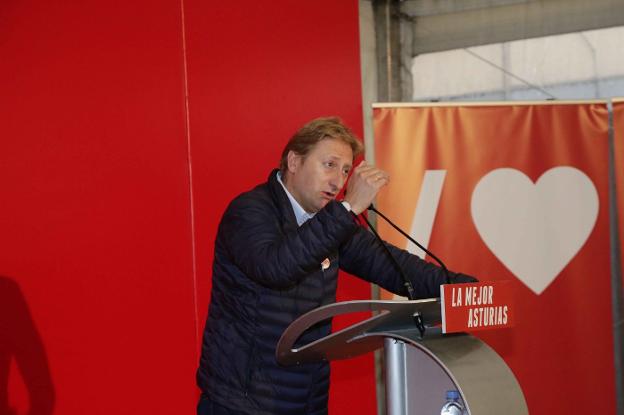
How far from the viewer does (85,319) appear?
3.26 m

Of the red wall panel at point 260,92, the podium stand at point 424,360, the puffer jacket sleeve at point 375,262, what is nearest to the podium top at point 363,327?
the podium stand at point 424,360

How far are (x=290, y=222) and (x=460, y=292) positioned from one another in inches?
25.9

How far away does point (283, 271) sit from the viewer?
192cm

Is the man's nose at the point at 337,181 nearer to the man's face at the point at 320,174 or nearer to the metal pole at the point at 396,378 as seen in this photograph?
the man's face at the point at 320,174

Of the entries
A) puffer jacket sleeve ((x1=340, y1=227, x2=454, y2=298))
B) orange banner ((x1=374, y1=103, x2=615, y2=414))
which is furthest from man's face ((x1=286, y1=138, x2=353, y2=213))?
orange banner ((x1=374, y1=103, x2=615, y2=414))

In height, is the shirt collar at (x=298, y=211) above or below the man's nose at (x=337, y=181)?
below

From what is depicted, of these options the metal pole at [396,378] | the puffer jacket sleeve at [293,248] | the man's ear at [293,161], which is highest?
the man's ear at [293,161]

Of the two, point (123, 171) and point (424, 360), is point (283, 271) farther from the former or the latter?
point (123, 171)

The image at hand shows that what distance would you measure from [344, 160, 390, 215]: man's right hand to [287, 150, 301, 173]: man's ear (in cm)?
36

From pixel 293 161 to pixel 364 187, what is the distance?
16.5 inches

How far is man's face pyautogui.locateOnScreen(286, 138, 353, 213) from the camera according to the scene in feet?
7.47

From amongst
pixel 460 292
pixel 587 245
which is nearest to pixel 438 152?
pixel 587 245

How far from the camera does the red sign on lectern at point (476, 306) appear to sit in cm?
164

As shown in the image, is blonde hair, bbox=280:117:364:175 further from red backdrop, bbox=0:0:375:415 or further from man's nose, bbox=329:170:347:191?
red backdrop, bbox=0:0:375:415
